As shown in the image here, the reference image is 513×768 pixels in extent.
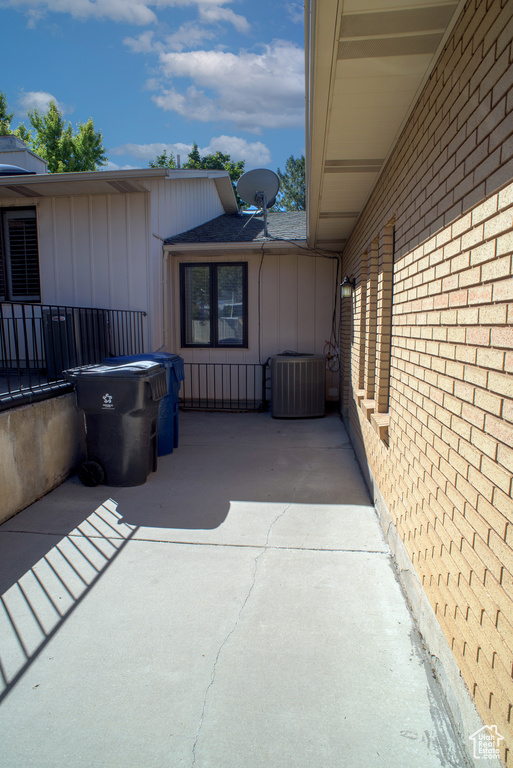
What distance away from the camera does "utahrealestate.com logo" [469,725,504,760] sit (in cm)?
151

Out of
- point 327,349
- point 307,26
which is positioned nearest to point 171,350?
point 327,349

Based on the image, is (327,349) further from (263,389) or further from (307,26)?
(307,26)

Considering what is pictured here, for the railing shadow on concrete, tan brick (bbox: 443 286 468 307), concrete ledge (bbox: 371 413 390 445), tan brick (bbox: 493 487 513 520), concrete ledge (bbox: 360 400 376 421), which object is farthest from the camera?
concrete ledge (bbox: 360 400 376 421)

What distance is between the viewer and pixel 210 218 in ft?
36.9

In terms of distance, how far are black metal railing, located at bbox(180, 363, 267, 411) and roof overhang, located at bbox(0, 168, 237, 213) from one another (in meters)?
3.32

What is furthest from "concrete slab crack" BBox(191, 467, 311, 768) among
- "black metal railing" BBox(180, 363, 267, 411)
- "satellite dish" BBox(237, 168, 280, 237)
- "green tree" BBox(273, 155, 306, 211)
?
"green tree" BBox(273, 155, 306, 211)

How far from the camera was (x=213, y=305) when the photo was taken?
9055mm

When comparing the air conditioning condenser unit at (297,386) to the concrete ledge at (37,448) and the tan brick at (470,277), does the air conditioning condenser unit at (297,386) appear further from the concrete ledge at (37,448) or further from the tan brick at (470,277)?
the tan brick at (470,277)

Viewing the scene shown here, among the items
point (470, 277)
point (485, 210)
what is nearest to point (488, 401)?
point (470, 277)

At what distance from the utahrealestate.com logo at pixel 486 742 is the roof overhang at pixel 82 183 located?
23.2 ft

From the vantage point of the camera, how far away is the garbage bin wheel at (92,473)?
190 inches

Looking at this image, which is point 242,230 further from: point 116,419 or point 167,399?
point 116,419

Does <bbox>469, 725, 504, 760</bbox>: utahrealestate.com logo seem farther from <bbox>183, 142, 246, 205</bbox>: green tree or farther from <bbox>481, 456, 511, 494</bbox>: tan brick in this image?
<bbox>183, 142, 246, 205</bbox>: green tree

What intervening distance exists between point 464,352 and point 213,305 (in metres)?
7.51
